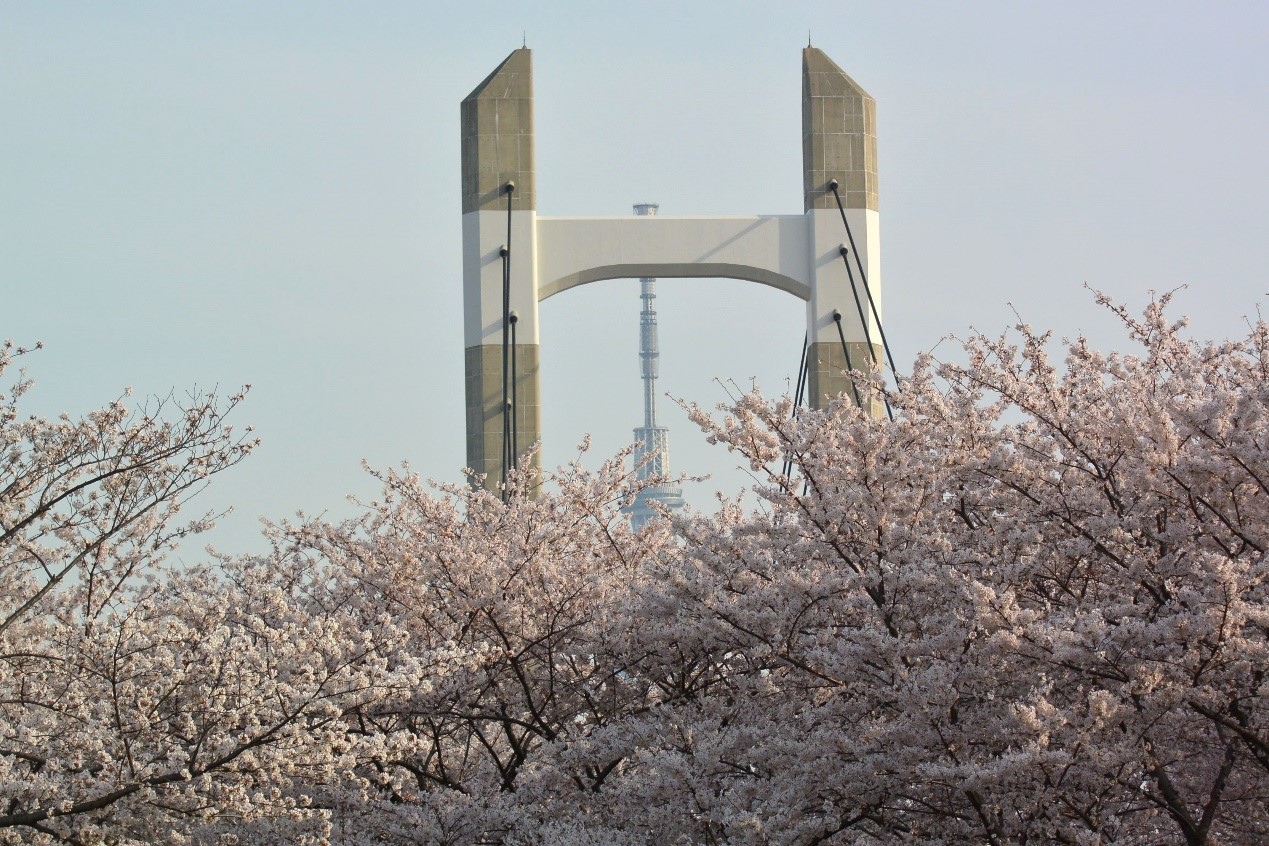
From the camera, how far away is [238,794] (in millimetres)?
6258

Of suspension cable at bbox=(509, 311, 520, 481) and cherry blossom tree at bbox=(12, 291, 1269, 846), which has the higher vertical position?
suspension cable at bbox=(509, 311, 520, 481)

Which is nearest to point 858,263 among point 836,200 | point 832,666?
point 836,200

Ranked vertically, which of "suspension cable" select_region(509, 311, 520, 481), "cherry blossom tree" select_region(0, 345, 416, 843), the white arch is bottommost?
"cherry blossom tree" select_region(0, 345, 416, 843)

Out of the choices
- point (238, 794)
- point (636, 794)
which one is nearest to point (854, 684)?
point (636, 794)

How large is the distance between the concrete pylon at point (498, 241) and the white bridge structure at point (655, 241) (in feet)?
0.03

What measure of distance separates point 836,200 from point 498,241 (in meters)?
2.58

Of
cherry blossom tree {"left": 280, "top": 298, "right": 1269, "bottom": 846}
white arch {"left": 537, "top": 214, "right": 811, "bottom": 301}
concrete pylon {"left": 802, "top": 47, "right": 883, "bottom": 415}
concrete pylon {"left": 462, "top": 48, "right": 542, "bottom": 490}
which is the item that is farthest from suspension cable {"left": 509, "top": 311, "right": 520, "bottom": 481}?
cherry blossom tree {"left": 280, "top": 298, "right": 1269, "bottom": 846}

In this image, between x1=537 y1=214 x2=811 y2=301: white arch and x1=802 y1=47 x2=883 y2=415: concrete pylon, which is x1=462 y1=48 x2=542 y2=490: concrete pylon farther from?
x1=802 y1=47 x2=883 y2=415: concrete pylon

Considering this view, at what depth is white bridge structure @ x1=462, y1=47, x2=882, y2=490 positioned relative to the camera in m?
12.2

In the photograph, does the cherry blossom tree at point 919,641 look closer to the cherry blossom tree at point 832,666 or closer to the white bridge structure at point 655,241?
the cherry blossom tree at point 832,666

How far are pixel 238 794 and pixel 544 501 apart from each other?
359cm

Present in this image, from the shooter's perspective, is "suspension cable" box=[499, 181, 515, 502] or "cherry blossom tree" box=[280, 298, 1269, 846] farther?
"suspension cable" box=[499, 181, 515, 502]

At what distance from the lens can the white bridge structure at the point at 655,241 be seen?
40.1ft

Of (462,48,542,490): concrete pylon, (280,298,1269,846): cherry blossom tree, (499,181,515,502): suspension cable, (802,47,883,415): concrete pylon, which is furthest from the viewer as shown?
(802,47,883,415): concrete pylon
